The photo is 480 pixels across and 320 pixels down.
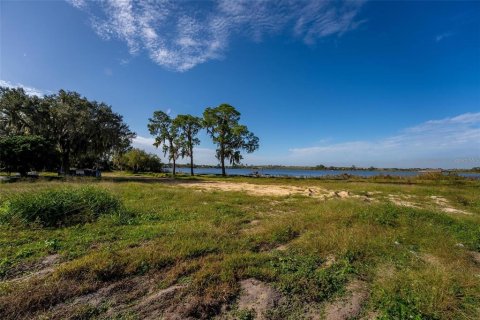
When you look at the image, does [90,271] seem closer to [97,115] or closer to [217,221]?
[217,221]

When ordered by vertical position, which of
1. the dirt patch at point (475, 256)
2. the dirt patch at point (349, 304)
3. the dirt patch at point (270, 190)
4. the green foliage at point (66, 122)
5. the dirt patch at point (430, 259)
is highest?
the green foliage at point (66, 122)

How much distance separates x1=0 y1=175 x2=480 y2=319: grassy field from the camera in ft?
11.6

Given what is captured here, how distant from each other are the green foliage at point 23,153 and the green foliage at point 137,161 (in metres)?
32.2

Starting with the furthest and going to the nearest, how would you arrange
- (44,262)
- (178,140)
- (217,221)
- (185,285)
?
(178,140) → (217,221) → (44,262) → (185,285)

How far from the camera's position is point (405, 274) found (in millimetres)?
4574

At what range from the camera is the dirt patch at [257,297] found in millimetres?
3613

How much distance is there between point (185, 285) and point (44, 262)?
315cm

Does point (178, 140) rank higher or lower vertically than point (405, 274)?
higher

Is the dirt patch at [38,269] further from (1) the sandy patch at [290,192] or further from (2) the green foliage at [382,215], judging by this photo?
(1) the sandy patch at [290,192]

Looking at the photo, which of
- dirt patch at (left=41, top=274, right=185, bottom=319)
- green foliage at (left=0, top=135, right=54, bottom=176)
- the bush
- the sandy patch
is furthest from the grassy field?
green foliage at (left=0, top=135, right=54, bottom=176)

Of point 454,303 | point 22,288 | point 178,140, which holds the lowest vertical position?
point 454,303

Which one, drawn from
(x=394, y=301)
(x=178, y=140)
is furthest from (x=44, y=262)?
(x=178, y=140)

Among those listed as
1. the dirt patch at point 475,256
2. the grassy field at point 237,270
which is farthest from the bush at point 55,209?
the dirt patch at point 475,256

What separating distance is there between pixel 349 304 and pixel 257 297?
4.69 feet
